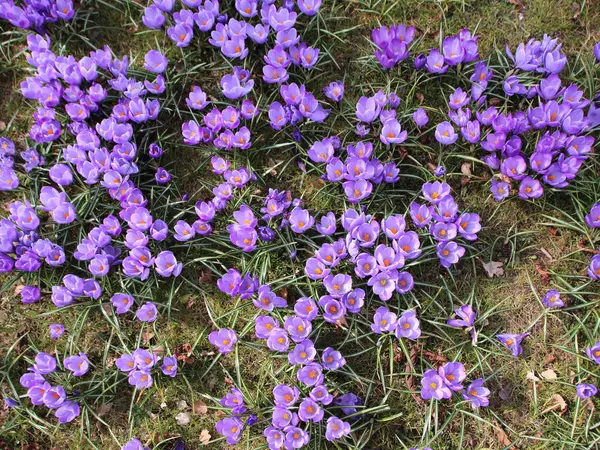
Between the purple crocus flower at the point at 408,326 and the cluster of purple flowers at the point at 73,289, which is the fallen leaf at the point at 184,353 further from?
the purple crocus flower at the point at 408,326

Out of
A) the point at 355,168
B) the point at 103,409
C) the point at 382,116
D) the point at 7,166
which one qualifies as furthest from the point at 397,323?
the point at 7,166

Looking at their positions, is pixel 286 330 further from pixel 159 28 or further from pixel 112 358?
pixel 159 28

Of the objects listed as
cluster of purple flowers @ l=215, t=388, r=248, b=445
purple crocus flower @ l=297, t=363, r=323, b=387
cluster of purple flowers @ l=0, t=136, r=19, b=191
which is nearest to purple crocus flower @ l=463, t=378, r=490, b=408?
purple crocus flower @ l=297, t=363, r=323, b=387

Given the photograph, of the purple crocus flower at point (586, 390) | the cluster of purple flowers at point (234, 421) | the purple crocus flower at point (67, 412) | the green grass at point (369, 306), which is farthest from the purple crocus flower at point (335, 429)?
the purple crocus flower at point (67, 412)

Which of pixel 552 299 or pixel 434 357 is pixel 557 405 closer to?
pixel 552 299

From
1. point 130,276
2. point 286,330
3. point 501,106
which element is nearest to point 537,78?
point 501,106

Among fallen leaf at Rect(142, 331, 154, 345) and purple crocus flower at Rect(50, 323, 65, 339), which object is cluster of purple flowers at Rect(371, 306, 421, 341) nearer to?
fallen leaf at Rect(142, 331, 154, 345)
